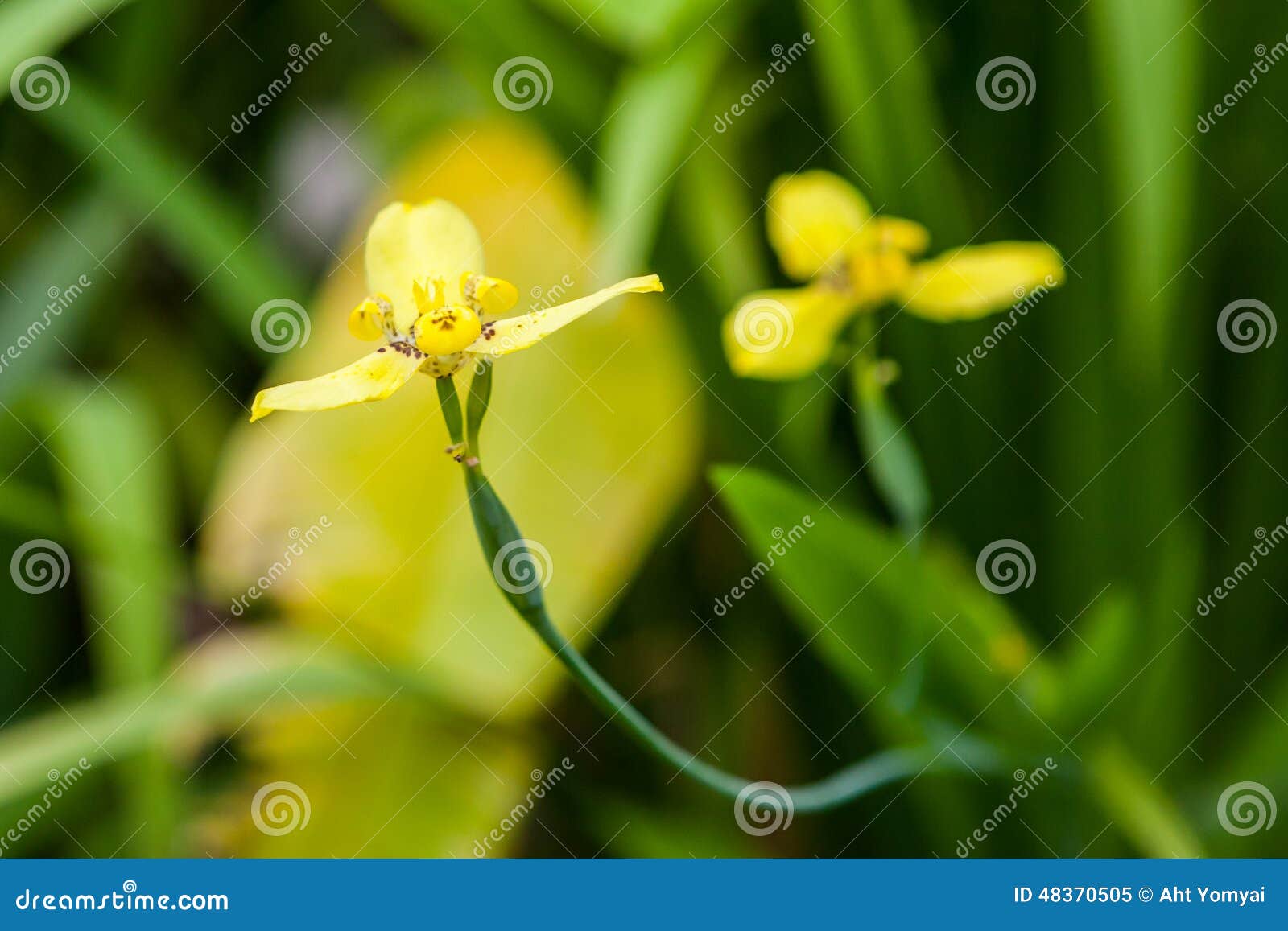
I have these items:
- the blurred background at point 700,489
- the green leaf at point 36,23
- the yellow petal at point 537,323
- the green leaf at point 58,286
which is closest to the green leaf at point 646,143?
the blurred background at point 700,489

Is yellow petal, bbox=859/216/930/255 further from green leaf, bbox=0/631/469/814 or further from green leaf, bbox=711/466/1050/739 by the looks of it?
green leaf, bbox=0/631/469/814

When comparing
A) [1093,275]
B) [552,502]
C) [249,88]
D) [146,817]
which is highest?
[249,88]

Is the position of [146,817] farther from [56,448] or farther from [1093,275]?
[1093,275]

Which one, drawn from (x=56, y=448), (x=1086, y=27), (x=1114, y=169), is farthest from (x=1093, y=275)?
(x=56, y=448)

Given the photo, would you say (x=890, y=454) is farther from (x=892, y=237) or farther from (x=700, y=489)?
(x=700, y=489)

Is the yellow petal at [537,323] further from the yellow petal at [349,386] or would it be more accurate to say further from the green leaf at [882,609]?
the green leaf at [882,609]

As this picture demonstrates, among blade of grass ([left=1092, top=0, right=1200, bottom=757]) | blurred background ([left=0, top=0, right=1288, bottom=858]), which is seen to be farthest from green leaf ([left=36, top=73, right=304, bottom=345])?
blade of grass ([left=1092, top=0, right=1200, bottom=757])

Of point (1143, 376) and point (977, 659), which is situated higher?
point (1143, 376)
